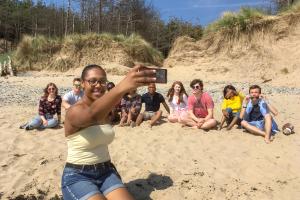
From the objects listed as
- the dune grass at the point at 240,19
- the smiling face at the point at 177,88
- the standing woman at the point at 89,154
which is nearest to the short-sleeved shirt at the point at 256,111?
the smiling face at the point at 177,88

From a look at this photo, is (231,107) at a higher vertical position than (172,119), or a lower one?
higher

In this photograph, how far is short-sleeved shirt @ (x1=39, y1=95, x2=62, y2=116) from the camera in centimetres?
877

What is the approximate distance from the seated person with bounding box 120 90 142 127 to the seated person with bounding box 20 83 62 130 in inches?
51.9

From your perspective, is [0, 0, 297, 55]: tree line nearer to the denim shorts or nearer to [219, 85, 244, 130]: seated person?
[219, 85, 244, 130]: seated person

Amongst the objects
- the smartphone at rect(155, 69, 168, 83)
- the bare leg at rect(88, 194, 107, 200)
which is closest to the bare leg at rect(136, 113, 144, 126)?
the bare leg at rect(88, 194, 107, 200)

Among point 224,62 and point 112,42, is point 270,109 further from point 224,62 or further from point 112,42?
point 112,42

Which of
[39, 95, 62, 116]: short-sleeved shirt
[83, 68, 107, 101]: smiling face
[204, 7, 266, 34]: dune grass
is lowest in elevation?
[39, 95, 62, 116]: short-sleeved shirt

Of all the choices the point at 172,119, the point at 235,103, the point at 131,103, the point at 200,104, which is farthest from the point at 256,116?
the point at 131,103

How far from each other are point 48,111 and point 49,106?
11cm

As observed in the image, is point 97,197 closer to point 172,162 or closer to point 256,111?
point 172,162

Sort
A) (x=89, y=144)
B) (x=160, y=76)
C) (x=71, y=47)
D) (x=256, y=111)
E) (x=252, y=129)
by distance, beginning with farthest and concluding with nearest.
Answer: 1. (x=71, y=47)
2. (x=256, y=111)
3. (x=252, y=129)
4. (x=89, y=144)
5. (x=160, y=76)

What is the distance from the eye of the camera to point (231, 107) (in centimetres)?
883

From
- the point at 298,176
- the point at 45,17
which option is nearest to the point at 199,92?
the point at 298,176

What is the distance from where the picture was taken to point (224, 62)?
20.5 meters
